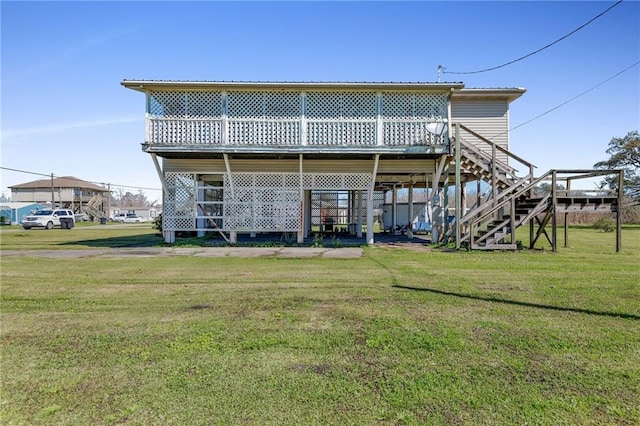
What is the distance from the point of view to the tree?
36.8 metres

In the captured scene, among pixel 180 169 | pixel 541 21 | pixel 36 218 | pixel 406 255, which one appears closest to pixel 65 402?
pixel 406 255

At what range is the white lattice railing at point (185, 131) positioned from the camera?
12.8m

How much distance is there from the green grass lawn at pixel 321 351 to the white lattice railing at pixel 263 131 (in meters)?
7.10

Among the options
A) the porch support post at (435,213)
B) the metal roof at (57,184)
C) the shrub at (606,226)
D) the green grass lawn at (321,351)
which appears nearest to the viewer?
the green grass lawn at (321,351)

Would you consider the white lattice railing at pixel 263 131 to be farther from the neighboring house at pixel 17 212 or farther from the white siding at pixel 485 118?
the neighboring house at pixel 17 212

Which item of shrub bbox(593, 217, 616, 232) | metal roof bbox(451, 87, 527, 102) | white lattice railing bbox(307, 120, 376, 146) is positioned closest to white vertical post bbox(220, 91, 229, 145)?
white lattice railing bbox(307, 120, 376, 146)

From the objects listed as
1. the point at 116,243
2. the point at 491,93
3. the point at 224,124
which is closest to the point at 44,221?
the point at 116,243

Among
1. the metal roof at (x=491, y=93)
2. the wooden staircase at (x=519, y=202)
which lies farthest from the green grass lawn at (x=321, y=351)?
the metal roof at (x=491, y=93)

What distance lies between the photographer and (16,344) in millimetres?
3662

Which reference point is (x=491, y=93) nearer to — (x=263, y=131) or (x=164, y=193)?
(x=263, y=131)

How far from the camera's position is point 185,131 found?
12945mm

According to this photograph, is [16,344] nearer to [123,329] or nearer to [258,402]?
[123,329]

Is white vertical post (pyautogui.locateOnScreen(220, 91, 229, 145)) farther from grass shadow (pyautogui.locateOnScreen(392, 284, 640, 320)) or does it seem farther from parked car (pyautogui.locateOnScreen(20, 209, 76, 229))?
parked car (pyautogui.locateOnScreen(20, 209, 76, 229))

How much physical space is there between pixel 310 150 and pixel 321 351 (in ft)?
32.7
